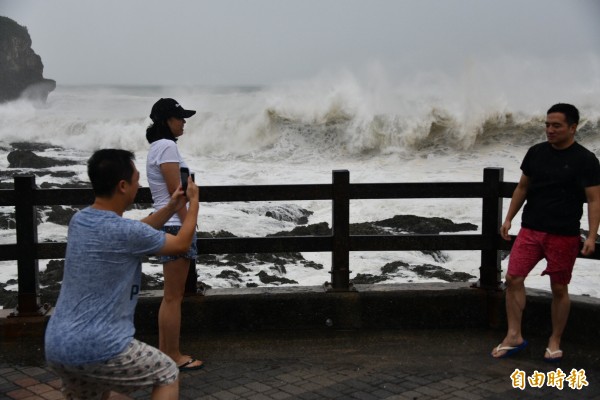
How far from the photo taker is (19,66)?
8181cm

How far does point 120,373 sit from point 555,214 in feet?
10.1

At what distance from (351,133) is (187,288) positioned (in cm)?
2584

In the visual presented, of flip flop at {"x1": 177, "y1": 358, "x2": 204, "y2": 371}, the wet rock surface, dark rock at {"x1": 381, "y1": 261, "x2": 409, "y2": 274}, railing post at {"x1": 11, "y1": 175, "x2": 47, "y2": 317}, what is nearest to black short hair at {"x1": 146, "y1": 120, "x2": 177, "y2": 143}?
railing post at {"x1": 11, "y1": 175, "x2": 47, "y2": 317}

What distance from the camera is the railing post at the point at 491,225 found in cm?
556

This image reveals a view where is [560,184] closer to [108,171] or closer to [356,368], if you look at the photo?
[356,368]

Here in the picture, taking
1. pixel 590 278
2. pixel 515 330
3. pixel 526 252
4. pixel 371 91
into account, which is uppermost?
pixel 371 91

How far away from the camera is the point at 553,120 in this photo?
4.66 metres

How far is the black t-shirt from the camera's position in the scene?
4.64m

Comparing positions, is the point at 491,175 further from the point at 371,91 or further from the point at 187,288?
the point at 371,91

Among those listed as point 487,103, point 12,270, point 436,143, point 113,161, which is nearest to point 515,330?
point 113,161

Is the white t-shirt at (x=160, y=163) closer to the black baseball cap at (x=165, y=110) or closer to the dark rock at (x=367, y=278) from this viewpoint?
the black baseball cap at (x=165, y=110)

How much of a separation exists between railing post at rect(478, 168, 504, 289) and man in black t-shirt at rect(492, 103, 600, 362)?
1.74ft

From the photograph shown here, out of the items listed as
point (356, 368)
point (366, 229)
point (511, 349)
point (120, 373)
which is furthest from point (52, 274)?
point (120, 373)

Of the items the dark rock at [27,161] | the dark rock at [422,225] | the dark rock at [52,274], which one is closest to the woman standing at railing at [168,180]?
the dark rock at [52,274]
